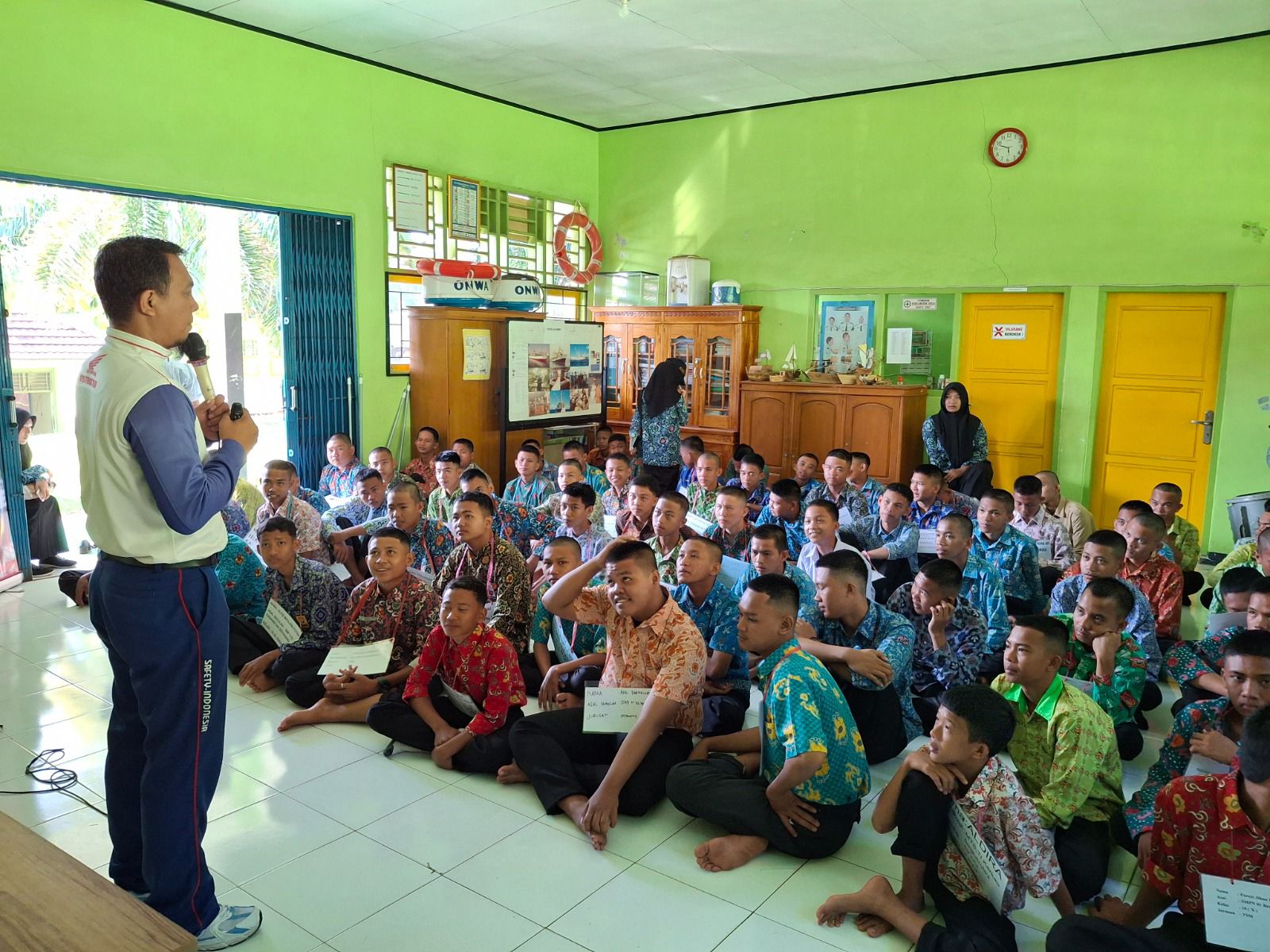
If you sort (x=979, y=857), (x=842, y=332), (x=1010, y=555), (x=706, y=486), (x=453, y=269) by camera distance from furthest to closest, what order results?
(x=842, y=332), (x=453, y=269), (x=706, y=486), (x=1010, y=555), (x=979, y=857)

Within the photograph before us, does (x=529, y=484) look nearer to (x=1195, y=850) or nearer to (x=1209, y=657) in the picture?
(x=1209, y=657)

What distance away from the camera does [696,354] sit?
28.2 feet

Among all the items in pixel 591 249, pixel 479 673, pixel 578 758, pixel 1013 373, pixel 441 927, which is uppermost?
pixel 591 249

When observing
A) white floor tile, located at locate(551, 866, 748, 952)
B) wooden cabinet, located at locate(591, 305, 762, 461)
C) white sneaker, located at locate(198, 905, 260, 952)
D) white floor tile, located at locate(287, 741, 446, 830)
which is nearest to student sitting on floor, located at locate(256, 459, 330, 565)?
white floor tile, located at locate(287, 741, 446, 830)

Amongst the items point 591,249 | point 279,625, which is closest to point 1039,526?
point 279,625

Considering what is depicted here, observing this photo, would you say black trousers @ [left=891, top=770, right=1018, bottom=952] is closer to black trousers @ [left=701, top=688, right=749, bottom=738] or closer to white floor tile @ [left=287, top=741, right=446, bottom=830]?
black trousers @ [left=701, top=688, right=749, bottom=738]

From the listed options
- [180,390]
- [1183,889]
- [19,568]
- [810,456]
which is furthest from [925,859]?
[19,568]

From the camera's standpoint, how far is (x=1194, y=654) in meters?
3.60

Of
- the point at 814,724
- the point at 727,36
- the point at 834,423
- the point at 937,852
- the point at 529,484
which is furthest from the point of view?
the point at 834,423

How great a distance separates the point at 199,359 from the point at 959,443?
6137mm

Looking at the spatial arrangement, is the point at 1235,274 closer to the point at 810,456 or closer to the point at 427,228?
the point at 810,456

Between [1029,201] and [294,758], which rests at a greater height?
[1029,201]

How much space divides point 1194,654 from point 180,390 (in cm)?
373

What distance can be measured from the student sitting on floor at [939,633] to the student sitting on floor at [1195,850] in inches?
54.4
